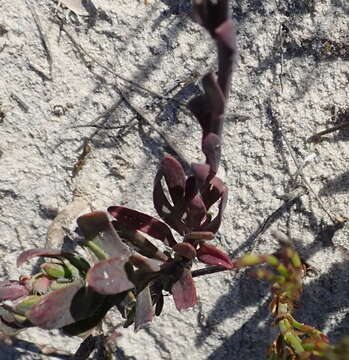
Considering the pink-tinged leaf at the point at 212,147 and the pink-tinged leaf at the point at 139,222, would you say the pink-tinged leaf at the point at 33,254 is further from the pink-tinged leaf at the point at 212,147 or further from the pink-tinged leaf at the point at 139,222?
the pink-tinged leaf at the point at 212,147

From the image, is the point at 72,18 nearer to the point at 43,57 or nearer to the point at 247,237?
the point at 43,57

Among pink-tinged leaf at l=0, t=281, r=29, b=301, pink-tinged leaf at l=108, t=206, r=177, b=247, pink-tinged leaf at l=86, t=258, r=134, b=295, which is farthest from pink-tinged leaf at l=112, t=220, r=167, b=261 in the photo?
pink-tinged leaf at l=0, t=281, r=29, b=301

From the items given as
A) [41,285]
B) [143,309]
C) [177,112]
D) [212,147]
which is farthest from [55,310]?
[177,112]

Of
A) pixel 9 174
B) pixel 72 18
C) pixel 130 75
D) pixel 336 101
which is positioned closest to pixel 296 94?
pixel 336 101

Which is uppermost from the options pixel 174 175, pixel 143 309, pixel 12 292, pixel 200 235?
pixel 174 175

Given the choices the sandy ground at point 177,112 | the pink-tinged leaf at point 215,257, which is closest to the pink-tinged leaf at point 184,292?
the pink-tinged leaf at point 215,257

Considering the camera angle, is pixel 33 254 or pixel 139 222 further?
pixel 139 222

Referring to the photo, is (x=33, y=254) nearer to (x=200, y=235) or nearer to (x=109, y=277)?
(x=109, y=277)

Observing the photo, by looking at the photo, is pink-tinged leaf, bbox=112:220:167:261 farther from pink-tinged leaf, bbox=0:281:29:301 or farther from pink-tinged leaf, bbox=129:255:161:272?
pink-tinged leaf, bbox=0:281:29:301
